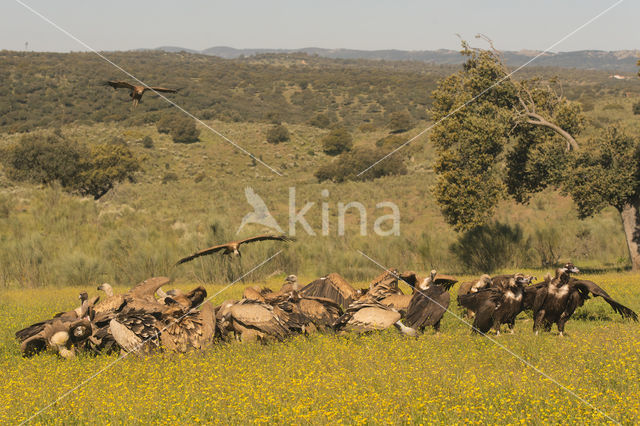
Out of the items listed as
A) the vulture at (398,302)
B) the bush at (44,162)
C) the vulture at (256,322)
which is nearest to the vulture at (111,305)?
the vulture at (256,322)

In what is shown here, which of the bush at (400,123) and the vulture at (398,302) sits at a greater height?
the vulture at (398,302)

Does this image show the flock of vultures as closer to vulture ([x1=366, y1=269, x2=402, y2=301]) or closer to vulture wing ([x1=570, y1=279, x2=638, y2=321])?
vulture wing ([x1=570, y1=279, x2=638, y2=321])

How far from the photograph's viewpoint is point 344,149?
3022 inches

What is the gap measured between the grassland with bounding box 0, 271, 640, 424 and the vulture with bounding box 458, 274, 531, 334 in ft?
1.23

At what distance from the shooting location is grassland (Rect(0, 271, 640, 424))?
25.7 ft

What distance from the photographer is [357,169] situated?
2393 inches

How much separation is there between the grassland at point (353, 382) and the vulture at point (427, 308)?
1.02ft

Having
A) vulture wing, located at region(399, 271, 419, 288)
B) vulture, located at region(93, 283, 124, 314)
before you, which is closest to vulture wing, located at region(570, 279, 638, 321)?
vulture wing, located at region(399, 271, 419, 288)


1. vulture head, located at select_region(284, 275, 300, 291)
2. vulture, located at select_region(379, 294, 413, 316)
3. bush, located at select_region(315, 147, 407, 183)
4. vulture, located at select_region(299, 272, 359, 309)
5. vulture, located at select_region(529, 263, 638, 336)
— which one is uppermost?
vulture, located at select_region(529, 263, 638, 336)

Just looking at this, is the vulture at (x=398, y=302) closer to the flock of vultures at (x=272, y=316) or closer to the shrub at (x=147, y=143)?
the flock of vultures at (x=272, y=316)

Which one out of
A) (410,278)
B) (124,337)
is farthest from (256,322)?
(410,278)

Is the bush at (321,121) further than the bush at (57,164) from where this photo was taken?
Yes

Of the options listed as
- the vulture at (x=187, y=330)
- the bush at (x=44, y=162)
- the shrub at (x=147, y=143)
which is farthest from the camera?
the shrub at (x=147, y=143)

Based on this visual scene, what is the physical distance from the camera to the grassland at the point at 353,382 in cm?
782
